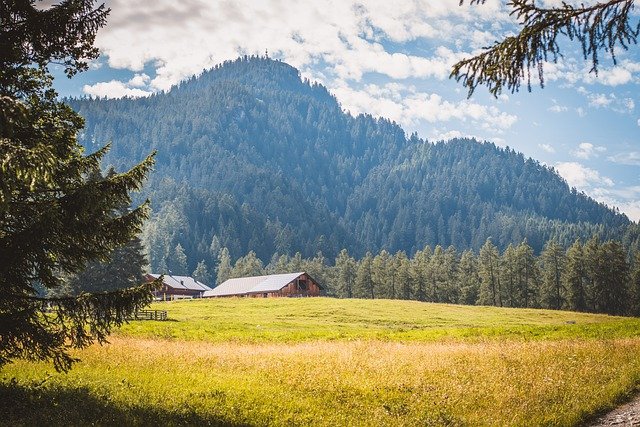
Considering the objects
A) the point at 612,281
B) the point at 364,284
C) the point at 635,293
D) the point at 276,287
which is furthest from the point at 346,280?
the point at 635,293

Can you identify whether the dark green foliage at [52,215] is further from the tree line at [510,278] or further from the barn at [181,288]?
the barn at [181,288]

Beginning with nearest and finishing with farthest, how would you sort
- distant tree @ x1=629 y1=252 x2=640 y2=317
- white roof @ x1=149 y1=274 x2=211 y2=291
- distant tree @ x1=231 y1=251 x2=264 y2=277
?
distant tree @ x1=629 y1=252 x2=640 y2=317, white roof @ x1=149 y1=274 x2=211 y2=291, distant tree @ x1=231 y1=251 x2=264 y2=277

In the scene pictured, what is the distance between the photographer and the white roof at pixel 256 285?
373 ft

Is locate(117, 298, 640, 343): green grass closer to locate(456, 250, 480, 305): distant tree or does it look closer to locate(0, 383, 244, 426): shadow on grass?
locate(0, 383, 244, 426): shadow on grass

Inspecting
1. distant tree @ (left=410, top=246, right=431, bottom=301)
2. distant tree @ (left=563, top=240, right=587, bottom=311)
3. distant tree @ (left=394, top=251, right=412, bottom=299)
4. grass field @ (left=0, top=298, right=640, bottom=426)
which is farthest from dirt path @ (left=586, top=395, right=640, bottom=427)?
distant tree @ (left=394, top=251, right=412, bottom=299)

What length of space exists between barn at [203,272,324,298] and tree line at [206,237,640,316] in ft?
80.7

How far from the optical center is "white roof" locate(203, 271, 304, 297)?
373 ft

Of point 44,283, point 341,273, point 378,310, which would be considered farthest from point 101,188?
point 341,273

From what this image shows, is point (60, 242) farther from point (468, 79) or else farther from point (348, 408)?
point (468, 79)

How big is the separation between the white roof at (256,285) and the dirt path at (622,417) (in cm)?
10089

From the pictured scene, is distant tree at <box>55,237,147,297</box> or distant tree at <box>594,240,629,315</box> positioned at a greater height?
distant tree at <box>55,237,147,297</box>

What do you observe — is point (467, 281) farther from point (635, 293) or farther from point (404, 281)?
point (635, 293)

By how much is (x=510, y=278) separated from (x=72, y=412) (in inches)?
4605

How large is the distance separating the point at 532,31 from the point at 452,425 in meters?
8.72
